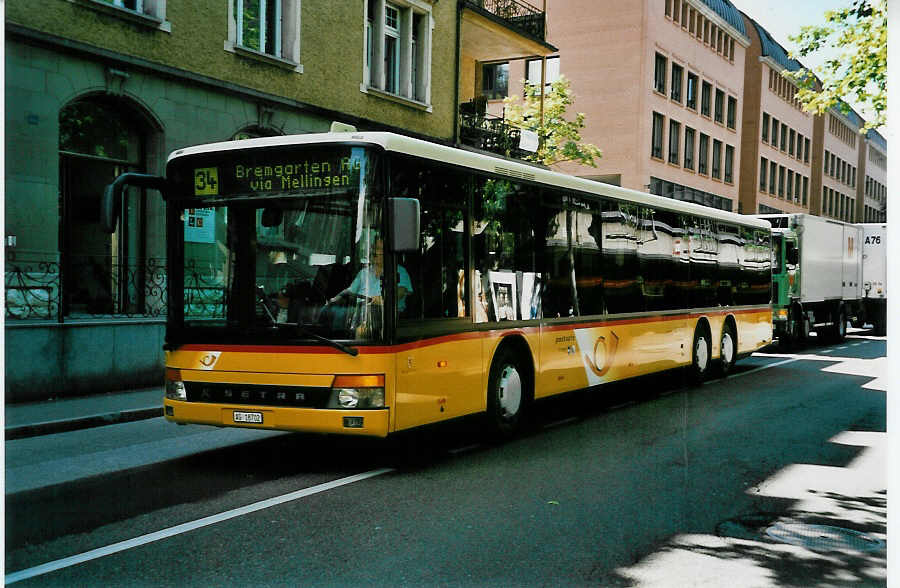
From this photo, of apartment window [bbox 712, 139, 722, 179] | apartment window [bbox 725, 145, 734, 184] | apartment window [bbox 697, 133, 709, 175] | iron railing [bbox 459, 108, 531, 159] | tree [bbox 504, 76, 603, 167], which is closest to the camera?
iron railing [bbox 459, 108, 531, 159]

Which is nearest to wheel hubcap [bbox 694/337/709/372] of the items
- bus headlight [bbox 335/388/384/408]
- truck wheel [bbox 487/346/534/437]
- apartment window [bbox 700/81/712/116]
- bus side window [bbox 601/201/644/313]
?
bus side window [bbox 601/201/644/313]

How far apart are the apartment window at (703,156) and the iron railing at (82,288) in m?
39.4

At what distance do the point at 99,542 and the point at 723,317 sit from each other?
12809 millimetres

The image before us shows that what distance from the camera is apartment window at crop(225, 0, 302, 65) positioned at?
17391mm

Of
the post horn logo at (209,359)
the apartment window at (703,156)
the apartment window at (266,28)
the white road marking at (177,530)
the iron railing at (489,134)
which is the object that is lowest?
the white road marking at (177,530)

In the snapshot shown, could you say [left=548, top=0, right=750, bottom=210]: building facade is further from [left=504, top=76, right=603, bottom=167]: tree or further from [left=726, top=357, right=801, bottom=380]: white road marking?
[left=726, top=357, right=801, bottom=380]: white road marking

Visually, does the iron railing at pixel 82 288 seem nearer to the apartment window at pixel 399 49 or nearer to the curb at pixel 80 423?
the curb at pixel 80 423

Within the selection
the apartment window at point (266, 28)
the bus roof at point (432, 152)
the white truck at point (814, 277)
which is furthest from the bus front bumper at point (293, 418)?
the white truck at point (814, 277)

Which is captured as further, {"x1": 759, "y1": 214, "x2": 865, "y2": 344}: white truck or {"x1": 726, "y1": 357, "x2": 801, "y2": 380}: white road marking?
{"x1": 759, "y1": 214, "x2": 865, "y2": 344}: white truck

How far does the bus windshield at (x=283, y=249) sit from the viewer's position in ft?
24.9

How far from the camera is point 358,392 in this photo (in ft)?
24.9

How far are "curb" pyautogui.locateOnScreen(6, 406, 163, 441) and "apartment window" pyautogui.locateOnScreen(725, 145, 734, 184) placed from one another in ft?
151

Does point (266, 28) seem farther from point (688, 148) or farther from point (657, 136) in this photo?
point (688, 148)

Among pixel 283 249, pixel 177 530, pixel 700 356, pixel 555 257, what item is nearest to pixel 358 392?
pixel 283 249
